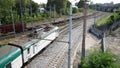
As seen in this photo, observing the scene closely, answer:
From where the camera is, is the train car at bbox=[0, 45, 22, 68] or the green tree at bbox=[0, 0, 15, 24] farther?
the green tree at bbox=[0, 0, 15, 24]

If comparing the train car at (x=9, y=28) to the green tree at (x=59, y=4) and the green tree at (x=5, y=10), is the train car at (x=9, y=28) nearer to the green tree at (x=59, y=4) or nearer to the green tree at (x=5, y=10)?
the green tree at (x=5, y=10)

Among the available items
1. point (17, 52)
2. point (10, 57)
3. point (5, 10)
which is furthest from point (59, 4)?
point (10, 57)

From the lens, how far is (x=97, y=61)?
15688 mm

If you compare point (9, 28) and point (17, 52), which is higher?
point (9, 28)

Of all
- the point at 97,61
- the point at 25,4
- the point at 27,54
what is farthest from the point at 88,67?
the point at 25,4

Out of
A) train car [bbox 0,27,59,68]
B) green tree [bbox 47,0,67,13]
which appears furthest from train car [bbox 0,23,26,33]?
green tree [bbox 47,0,67,13]

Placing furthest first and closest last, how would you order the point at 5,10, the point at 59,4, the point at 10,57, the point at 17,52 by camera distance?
the point at 59,4 < the point at 5,10 < the point at 17,52 < the point at 10,57

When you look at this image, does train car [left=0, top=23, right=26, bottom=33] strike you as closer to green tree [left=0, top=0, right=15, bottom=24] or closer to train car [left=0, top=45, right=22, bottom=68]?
green tree [left=0, top=0, right=15, bottom=24]

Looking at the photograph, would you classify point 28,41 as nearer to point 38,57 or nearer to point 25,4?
point 38,57

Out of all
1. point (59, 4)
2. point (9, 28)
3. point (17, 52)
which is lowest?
point (17, 52)

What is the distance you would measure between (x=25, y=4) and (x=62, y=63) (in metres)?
53.5

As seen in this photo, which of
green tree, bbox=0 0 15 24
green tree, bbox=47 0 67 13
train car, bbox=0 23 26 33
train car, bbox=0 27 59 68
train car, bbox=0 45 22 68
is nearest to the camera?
train car, bbox=0 45 22 68

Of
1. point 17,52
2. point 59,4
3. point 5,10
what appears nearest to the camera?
point 17,52

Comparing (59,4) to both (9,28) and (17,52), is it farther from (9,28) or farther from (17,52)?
(17,52)
